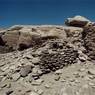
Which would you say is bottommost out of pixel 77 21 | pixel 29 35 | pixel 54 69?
pixel 54 69

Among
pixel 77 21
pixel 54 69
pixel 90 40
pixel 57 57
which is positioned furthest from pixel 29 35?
pixel 54 69

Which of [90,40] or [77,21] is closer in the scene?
[90,40]

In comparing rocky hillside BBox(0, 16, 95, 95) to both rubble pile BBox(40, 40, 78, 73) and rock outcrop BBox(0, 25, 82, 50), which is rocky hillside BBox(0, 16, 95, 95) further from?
rock outcrop BBox(0, 25, 82, 50)

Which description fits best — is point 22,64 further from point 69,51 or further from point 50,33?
point 50,33

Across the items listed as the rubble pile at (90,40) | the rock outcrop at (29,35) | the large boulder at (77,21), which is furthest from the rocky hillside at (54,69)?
the large boulder at (77,21)

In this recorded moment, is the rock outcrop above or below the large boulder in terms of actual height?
below

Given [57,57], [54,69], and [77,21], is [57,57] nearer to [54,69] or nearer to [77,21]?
[54,69]

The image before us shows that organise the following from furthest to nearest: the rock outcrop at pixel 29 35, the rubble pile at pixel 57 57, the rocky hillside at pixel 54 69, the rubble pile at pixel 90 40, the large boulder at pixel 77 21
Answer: the large boulder at pixel 77 21 < the rock outcrop at pixel 29 35 < the rubble pile at pixel 90 40 < the rubble pile at pixel 57 57 < the rocky hillside at pixel 54 69

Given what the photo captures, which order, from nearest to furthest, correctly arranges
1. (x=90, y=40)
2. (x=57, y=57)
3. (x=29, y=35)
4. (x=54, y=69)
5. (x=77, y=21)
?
(x=54, y=69) → (x=57, y=57) → (x=90, y=40) → (x=29, y=35) → (x=77, y=21)

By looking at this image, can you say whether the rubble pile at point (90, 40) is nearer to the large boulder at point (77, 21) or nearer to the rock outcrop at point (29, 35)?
the rock outcrop at point (29, 35)

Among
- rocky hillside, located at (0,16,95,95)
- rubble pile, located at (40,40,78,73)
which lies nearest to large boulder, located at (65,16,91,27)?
rocky hillside, located at (0,16,95,95)

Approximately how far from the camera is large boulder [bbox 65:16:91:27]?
622 inches

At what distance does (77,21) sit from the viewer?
16016mm

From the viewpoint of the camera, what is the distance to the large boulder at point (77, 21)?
15.8 metres
